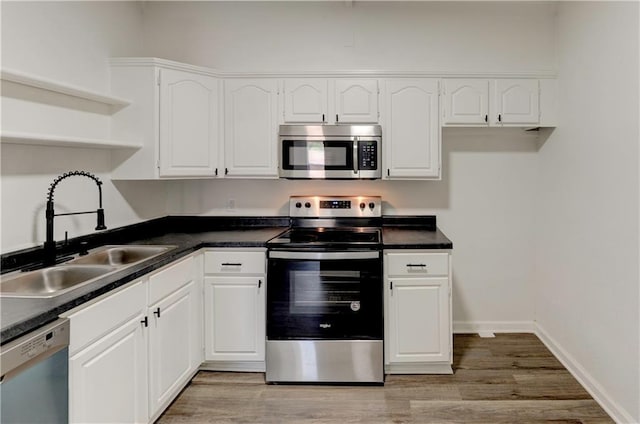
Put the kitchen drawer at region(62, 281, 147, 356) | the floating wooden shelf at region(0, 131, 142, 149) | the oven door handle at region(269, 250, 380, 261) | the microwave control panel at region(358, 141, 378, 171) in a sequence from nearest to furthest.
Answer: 1. the kitchen drawer at region(62, 281, 147, 356)
2. the floating wooden shelf at region(0, 131, 142, 149)
3. the oven door handle at region(269, 250, 380, 261)
4. the microwave control panel at region(358, 141, 378, 171)

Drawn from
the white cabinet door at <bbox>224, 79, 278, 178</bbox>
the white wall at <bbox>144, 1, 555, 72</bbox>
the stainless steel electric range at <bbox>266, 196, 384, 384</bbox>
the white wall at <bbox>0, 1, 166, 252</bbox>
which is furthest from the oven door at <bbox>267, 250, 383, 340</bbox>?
the white wall at <bbox>144, 1, 555, 72</bbox>

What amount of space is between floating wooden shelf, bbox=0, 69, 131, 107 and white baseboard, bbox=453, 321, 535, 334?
316cm

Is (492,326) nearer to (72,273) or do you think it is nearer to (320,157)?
(320,157)

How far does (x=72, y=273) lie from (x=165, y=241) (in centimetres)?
75

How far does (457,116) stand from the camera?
3146 mm

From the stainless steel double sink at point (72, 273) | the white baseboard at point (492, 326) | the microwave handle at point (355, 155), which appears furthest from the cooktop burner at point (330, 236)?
the white baseboard at point (492, 326)

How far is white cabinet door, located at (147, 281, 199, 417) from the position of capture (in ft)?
7.29

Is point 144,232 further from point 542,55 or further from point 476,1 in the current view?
point 542,55

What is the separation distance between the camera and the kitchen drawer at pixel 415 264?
2.76m

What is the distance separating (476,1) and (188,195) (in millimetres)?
2900

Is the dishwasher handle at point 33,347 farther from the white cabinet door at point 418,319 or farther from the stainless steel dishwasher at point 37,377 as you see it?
the white cabinet door at point 418,319

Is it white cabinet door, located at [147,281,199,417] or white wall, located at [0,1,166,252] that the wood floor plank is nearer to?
white cabinet door, located at [147,281,199,417]

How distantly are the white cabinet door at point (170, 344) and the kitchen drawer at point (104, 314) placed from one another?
157 mm

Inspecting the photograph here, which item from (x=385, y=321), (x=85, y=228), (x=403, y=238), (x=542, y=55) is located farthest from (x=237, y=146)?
(x=542, y=55)
